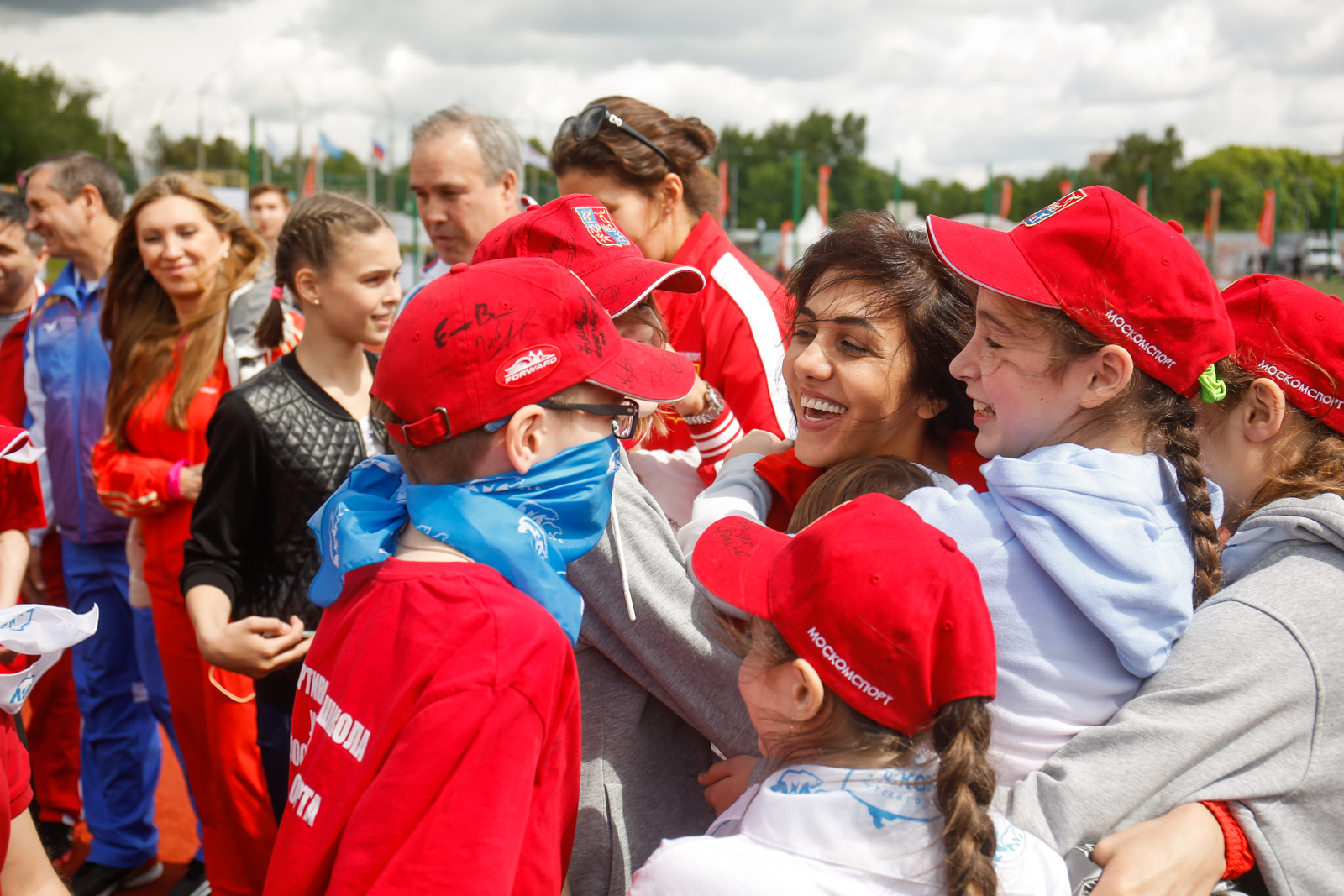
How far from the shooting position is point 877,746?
1.29 metres

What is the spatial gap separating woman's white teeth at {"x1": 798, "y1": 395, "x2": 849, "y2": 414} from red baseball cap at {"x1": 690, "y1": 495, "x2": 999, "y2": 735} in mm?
667

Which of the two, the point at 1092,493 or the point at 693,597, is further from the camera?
the point at 693,597

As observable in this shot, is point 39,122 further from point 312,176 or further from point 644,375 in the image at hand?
point 644,375

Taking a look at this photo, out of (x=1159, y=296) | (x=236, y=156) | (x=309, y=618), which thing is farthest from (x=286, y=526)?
(x=236, y=156)

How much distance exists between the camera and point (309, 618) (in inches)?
113

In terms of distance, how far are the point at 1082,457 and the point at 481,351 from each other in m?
0.99

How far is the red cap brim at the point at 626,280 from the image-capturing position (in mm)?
1920

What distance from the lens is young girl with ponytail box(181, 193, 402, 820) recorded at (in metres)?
2.64

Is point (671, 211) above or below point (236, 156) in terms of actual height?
above

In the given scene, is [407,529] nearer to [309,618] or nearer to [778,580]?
[778,580]

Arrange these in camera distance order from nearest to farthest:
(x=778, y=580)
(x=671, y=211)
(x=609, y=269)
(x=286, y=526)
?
(x=778, y=580) → (x=609, y=269) → (x=286, y=526) → (x=671, y=211)

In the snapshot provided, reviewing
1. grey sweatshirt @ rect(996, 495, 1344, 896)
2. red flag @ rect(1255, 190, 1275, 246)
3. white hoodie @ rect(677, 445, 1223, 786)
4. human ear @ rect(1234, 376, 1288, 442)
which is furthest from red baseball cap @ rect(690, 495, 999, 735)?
red flag @ rect(1255, 190, 1275, 246)

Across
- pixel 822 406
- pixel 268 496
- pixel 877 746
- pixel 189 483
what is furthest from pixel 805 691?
pixel 189 483

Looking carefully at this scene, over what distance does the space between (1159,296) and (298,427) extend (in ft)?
7.69
